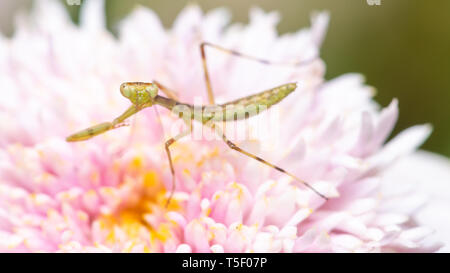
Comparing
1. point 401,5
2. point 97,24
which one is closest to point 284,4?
point 401,5

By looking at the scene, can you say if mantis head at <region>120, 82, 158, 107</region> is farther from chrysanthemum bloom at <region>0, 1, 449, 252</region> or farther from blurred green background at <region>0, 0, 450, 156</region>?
blurred green background at <region>0, 0, 450, 156</region>

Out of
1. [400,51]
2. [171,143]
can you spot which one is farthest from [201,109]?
[400,51]

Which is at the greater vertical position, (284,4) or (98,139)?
(284,4)

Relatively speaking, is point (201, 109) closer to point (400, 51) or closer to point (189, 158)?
point (189, 158)

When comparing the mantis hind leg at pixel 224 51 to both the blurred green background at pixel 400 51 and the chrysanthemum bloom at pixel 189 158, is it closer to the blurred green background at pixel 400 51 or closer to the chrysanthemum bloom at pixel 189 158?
the chrysanthemum bloom at pixel 189 158
